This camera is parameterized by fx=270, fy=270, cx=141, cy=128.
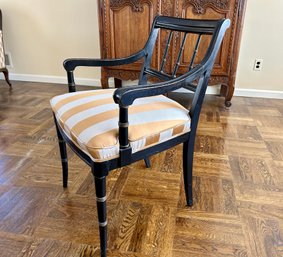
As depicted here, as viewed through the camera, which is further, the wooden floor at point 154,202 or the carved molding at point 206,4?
the carved molding at point 206,4

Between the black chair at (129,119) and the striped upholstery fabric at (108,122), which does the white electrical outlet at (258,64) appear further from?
the striped upholstery fabric at (108,122)

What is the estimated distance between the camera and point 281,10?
7.45ft

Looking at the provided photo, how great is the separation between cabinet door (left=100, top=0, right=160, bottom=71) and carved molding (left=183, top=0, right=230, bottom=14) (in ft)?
0.86

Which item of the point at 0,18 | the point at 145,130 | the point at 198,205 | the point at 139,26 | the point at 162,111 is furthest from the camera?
the point at 0,18

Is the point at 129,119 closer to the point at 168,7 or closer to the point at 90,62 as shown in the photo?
the point at 90,62

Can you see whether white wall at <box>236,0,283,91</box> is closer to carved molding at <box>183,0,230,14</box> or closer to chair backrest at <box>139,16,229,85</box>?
carved molding at <box>183,0,230,14</box>

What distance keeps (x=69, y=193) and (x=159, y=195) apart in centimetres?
43

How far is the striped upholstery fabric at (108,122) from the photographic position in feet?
2.68

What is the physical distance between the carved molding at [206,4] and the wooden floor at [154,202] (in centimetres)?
90

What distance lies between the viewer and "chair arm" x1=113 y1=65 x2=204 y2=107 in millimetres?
738

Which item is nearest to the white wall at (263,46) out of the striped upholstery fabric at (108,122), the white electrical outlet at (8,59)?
the striped upholstery fabric at (108,122)

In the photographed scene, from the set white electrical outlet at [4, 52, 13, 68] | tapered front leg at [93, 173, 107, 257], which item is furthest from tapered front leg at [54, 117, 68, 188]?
white electrical outlet at [4, 52, 13, 68]

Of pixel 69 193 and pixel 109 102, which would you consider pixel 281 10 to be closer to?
pixel 109 102

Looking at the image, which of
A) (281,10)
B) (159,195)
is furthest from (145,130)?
(281,10)
